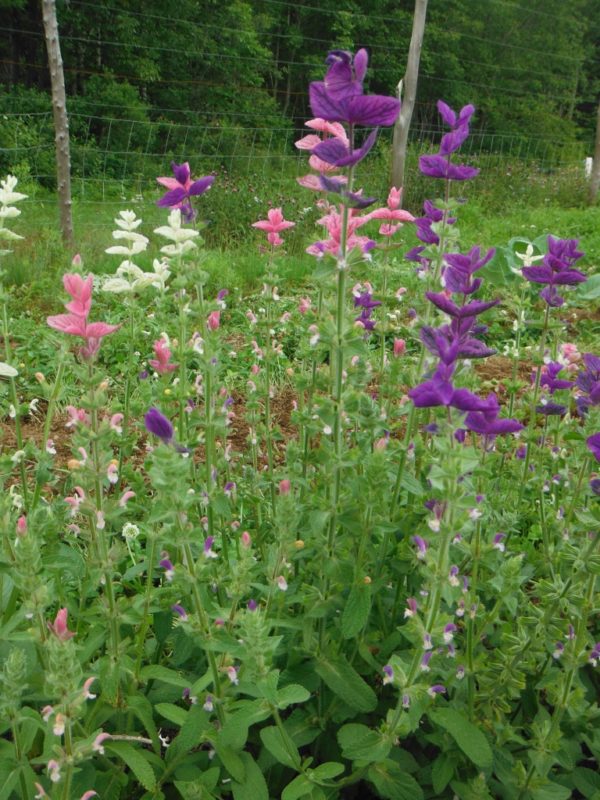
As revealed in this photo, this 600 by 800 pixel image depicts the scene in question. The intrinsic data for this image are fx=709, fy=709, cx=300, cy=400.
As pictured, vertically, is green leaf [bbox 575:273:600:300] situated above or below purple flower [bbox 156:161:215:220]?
below

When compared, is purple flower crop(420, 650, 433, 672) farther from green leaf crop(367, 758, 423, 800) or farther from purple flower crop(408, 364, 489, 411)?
purple flower crop(408, 364, 489, 411)

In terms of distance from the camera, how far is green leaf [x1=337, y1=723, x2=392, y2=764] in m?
1.62

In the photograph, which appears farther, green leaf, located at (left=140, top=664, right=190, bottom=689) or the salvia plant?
green leaf, located at (left=140, top=664, right=190, bottom=689)

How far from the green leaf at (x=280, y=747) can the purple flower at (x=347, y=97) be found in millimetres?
1372

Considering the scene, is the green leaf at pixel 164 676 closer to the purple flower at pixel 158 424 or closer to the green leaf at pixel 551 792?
the purple flower at pixel 158 424

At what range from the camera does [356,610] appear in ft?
5.88

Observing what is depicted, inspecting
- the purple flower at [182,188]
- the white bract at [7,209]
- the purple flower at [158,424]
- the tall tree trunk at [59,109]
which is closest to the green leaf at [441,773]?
the purple flower at [158,424]

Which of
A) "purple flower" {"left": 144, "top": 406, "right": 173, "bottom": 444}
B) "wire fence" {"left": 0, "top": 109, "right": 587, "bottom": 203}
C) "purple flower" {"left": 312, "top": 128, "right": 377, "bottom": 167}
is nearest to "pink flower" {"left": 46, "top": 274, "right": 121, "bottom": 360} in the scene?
"purple flower" {"left": 144, "top": 406, "right": 173, "bottom": 444}

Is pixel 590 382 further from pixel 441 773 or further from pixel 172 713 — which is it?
pixel 172 713

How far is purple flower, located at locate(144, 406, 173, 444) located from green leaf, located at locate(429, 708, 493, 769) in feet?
3.21

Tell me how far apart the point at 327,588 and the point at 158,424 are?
0.75 meters

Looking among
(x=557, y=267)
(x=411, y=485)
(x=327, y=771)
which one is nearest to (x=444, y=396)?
(x=411, y=485)

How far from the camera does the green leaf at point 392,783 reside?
1729 millimetres

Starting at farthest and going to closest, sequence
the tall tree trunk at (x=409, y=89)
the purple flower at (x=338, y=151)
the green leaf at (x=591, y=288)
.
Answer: the tall tree trunk at (x=409, y=89), the green leaf at (x=591, y=288), the purple flower at (x=338, y=151)
